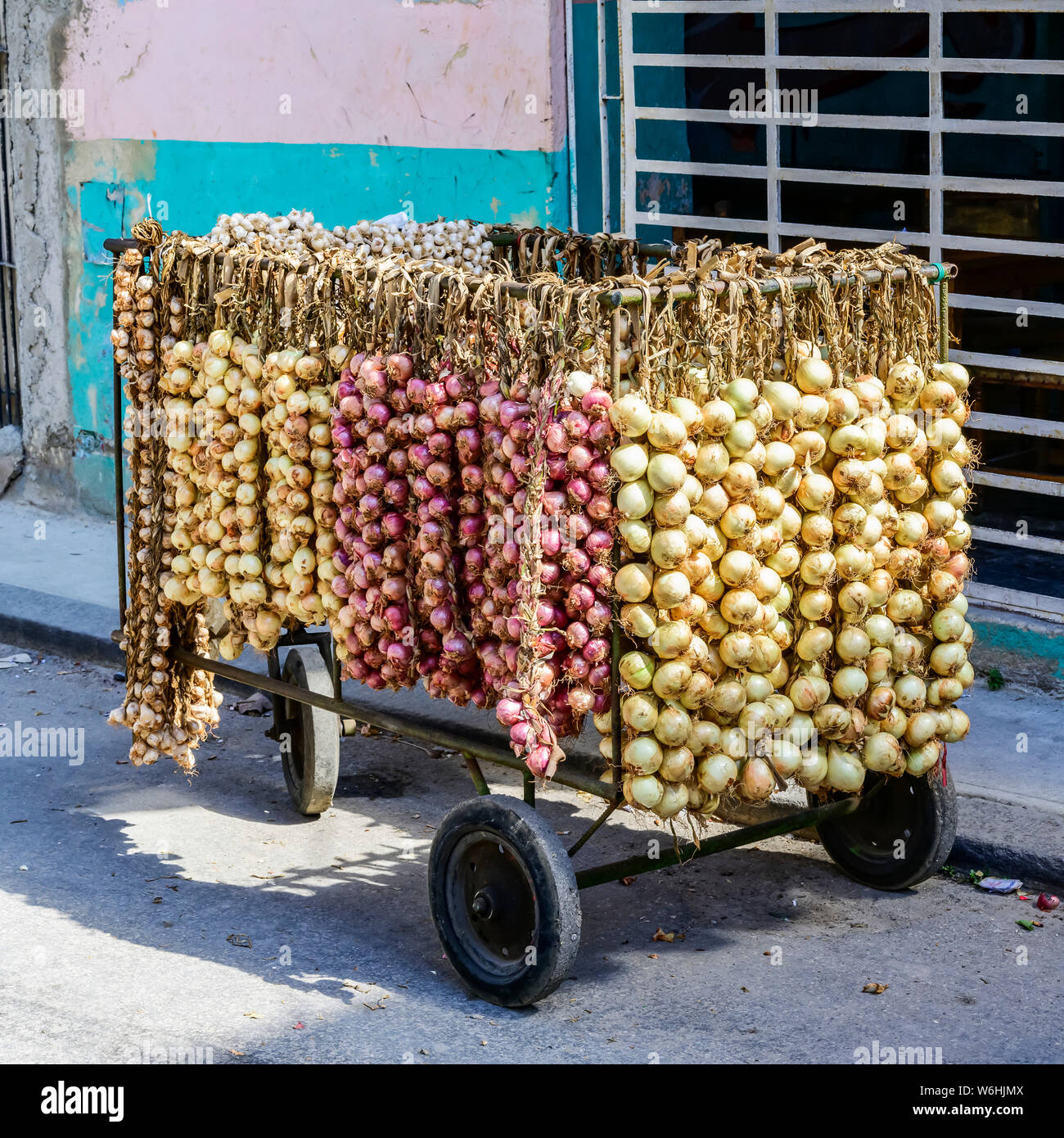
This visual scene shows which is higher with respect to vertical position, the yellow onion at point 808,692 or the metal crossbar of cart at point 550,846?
the yellow onion at point 808,692

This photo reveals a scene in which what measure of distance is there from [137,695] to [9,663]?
2.31 metres

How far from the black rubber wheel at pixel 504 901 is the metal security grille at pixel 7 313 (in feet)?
22.4

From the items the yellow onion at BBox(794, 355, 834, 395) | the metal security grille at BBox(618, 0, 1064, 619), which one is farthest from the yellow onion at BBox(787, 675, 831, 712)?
the metal security grille at BBox(618, 0, 1064, 619)

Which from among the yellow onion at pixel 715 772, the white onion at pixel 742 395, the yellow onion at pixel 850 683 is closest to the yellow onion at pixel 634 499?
the white onion at pixel 742 395

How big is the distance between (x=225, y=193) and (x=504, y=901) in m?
5.43

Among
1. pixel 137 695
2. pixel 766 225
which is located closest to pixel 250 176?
pixel 766 225

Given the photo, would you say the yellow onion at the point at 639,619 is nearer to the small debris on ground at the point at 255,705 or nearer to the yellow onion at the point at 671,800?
the yellow onion at the point at 671,800

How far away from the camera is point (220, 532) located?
188 inches

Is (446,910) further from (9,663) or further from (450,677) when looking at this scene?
(9,663)

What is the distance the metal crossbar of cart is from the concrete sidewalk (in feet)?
1.16

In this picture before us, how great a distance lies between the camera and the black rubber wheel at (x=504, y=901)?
12.7 feet

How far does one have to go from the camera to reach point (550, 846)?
3.89 metres

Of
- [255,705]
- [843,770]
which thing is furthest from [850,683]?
[255,705]

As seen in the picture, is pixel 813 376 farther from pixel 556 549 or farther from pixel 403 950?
pixel 403 950
